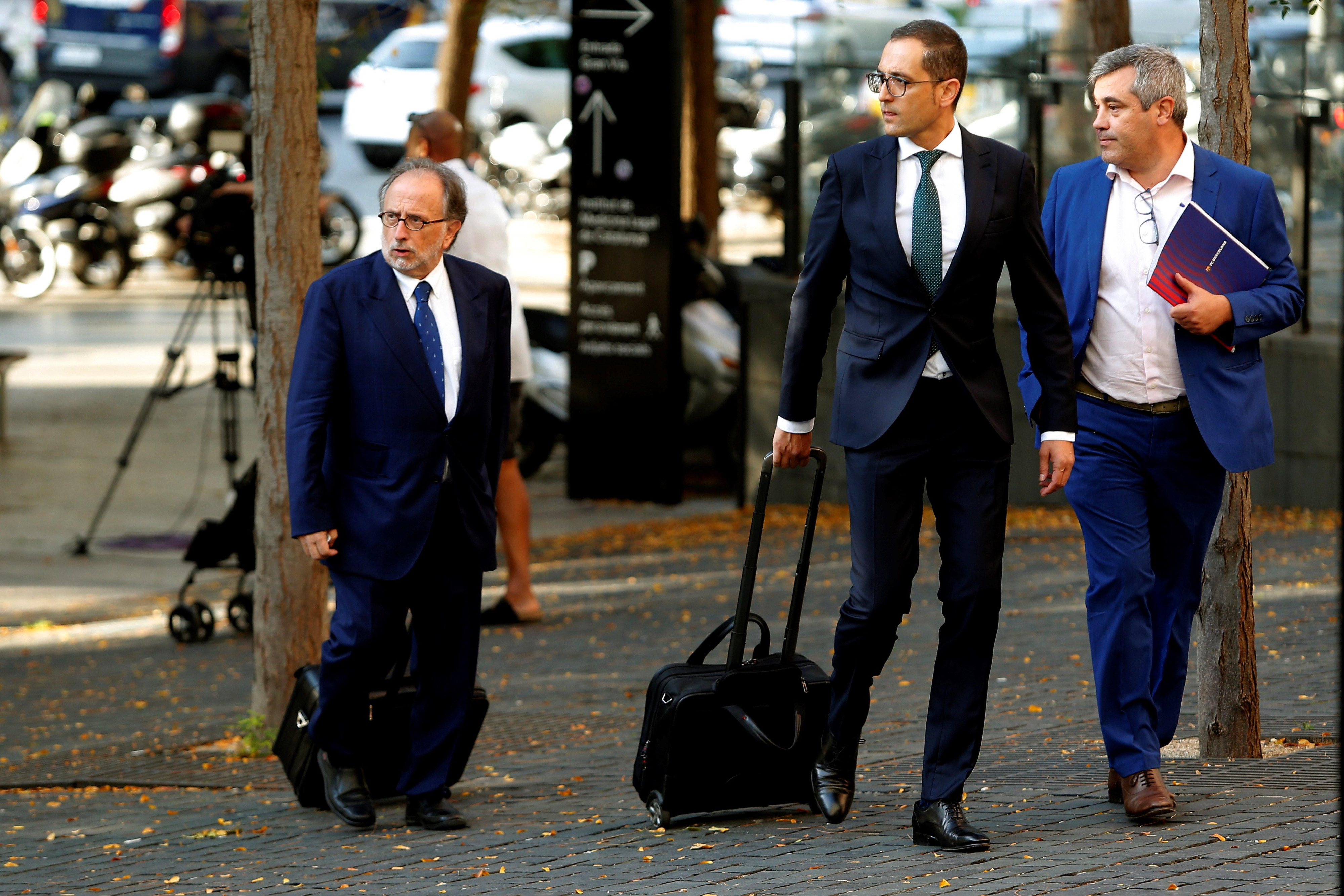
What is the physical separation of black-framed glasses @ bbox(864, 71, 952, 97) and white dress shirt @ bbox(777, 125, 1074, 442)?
0.12 m

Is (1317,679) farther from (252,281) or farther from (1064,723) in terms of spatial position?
(252,281)

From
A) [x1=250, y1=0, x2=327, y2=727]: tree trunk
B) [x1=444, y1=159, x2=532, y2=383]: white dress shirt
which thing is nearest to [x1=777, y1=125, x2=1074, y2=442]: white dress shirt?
[x1=250, y1=0, x2=327, y2=727]: tree trunk

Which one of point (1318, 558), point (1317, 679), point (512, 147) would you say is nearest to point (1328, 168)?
point (1318, 558)

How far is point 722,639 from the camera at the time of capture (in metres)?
5.06

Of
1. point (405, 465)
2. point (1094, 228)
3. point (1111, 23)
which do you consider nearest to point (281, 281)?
point (405, 465)

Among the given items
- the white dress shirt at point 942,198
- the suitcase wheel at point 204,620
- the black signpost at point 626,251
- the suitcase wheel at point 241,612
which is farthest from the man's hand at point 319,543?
the black signpost at point 626,251

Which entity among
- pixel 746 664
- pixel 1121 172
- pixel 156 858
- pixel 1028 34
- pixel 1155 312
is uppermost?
pixel 1028 34

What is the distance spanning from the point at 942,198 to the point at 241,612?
5.06 m

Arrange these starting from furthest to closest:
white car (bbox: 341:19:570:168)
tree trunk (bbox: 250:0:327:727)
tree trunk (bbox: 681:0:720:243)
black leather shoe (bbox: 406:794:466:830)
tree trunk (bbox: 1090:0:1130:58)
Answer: white car (bbox: 341:19:570:168) < tree trunk (bbox: 681:0:720:243) < tree trunk (bbox: 1090:0:1130:58) < tree trunk (bbox: 250:0:327:727) < black leather shoe (bbox: 406:794:466:830)

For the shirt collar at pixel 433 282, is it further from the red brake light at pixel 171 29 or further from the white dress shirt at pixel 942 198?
the red brake light at pixel 171 29

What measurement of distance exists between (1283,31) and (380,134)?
13.7m

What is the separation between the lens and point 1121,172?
475 cm

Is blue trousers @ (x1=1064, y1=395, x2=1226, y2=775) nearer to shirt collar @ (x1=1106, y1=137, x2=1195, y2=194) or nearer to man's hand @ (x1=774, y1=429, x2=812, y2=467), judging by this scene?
shirt collar @ (x1=1106, y1=137, x2=1195, y2=194)

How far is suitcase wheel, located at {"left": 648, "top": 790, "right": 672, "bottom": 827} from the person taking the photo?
492 cm
